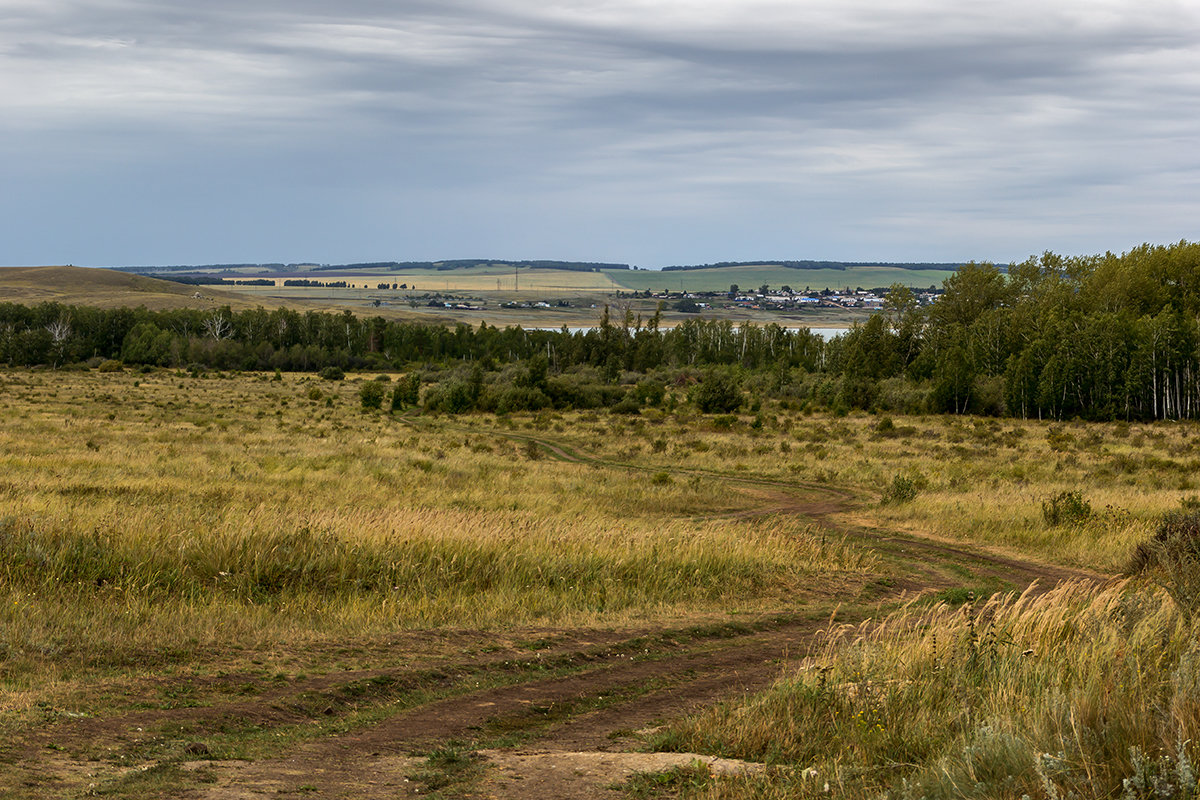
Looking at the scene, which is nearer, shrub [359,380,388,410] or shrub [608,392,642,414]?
shrub [608,392,642,414]

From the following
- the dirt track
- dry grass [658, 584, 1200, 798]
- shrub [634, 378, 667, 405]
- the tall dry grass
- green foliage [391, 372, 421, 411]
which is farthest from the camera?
shrub [634, 378, 667, 405]

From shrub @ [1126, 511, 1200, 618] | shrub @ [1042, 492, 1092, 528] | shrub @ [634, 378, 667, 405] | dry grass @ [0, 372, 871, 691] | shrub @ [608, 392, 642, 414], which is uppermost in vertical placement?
shrub @ [1126, 511, 1200, 618]

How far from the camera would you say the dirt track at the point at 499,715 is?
6.15 metres

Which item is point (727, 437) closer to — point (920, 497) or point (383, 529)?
point (920, 497)

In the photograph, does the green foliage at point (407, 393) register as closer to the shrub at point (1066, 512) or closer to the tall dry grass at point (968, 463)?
the tall dry grass at point (968, 463)

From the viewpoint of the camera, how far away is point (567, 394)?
75812 mm

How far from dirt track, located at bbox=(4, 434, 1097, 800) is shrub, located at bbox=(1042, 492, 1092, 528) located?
37.6 ft

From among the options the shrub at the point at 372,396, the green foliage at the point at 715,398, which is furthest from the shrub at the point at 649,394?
the shrub at the point at 372,396

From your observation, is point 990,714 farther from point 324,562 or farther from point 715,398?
point 715,398

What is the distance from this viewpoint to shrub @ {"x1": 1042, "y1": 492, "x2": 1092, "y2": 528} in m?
21.3

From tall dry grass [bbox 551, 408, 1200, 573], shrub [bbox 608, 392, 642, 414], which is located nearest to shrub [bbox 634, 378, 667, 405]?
shrub [bbox 608, 392, 642, 414]

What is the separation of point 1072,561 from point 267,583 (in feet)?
47.9

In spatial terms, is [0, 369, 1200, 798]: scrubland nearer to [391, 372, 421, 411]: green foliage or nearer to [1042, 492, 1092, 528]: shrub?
[1042, 492, 1092, 528]: shrub

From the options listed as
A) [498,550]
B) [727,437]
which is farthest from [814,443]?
[498,550]
